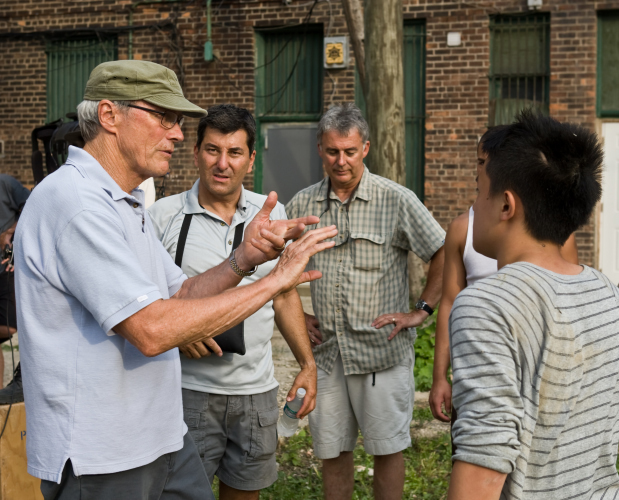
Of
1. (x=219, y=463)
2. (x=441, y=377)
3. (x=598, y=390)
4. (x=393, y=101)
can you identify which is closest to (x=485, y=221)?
(x=598, y=390)

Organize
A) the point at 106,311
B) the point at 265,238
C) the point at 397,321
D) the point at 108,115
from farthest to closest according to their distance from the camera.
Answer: the point at 397,321 → the point at 265,238 → the point at 108,115 → the point at 106,311

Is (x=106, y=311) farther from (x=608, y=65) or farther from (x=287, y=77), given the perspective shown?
(x=608, y=65)

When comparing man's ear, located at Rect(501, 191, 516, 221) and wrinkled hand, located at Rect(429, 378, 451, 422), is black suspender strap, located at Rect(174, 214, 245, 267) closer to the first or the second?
wrinkled hand, located at Rect(429, 378, 451, 422)

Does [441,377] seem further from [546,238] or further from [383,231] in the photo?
[546,238]

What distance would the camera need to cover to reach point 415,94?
11.1 m

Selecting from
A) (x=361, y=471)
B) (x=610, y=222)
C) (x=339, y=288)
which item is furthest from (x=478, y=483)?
(x=610, y=222)

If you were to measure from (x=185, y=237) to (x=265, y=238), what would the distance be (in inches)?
36.5

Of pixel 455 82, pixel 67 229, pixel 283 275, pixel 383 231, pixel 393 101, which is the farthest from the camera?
pixel 455 82

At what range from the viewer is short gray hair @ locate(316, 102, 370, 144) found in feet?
14.0

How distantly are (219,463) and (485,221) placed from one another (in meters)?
2.22

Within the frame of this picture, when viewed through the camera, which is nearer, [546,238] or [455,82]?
[546,238]

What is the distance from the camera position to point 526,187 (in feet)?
5.86

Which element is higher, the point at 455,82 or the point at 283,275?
the point at 455,82

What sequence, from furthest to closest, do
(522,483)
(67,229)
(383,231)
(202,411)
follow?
(383,231), (202,411), (67,229), (522,483)
